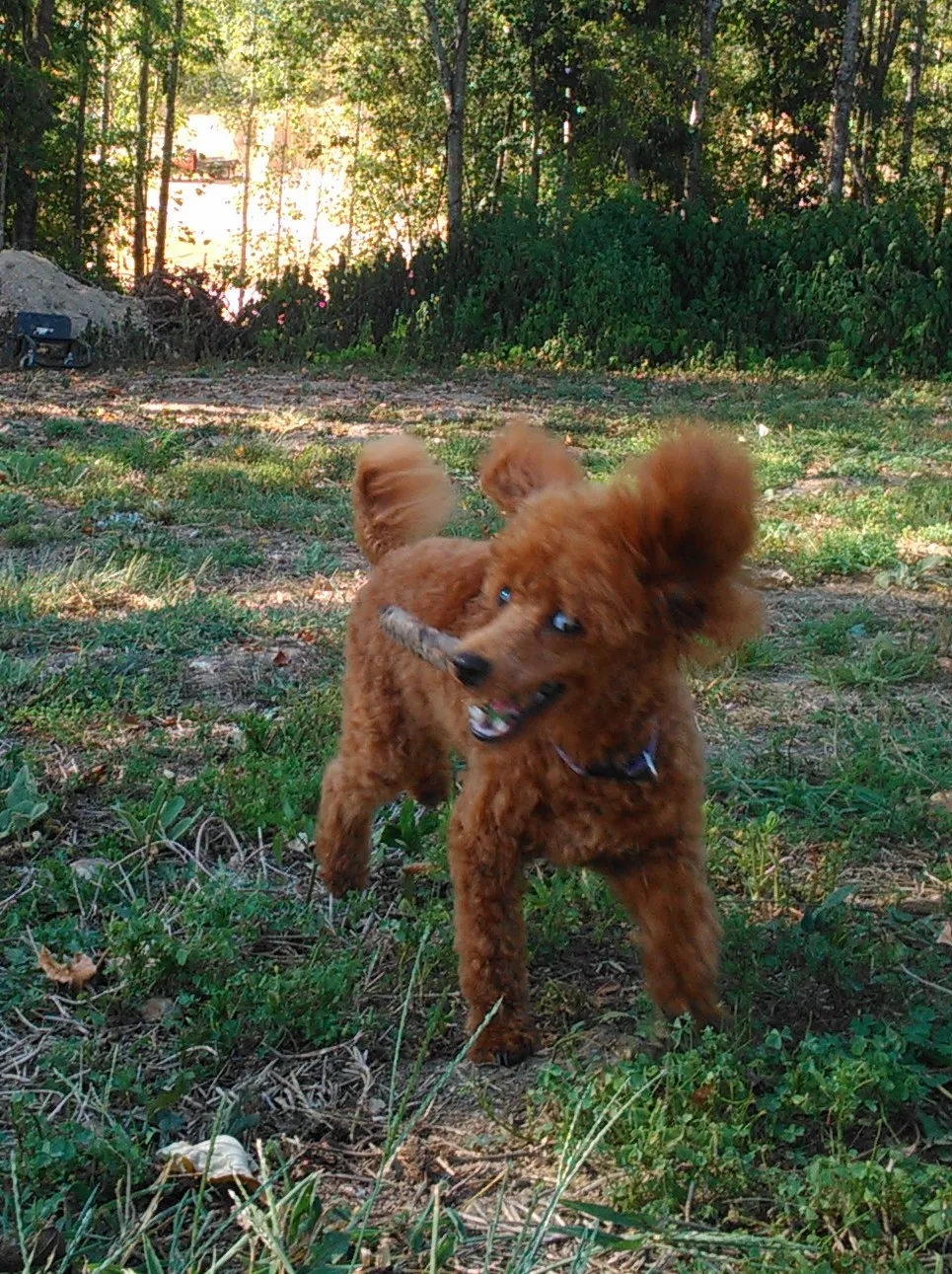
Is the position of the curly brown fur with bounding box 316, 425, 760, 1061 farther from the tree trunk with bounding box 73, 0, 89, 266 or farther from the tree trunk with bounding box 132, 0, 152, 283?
the tree trunk with bounding box 132, 0, 152, 283

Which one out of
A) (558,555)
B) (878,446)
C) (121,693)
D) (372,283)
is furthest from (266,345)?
(558,555)

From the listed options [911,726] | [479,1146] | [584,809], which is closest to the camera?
[479,1146]

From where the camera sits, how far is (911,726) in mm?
4379

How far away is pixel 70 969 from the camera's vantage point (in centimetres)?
291

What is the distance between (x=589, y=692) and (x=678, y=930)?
1.77ft

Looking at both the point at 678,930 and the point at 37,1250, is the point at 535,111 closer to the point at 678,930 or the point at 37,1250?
the point at 678,930

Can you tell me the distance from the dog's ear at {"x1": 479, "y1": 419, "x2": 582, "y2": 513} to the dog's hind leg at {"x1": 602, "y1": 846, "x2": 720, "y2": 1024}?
0.91 m

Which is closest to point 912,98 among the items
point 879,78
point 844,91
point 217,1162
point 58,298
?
point 879,78

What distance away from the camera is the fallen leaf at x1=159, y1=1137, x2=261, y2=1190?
2.23 m

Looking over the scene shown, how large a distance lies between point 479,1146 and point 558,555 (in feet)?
3.75

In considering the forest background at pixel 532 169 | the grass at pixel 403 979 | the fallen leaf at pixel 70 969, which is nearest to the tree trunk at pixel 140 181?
the forest background at pixel 532 169

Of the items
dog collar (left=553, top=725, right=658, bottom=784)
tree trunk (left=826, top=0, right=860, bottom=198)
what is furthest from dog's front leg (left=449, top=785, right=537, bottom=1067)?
tree trunk (left=826, top=0, right=860, bottom=198)

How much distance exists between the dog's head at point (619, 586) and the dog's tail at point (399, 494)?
115 centimetres

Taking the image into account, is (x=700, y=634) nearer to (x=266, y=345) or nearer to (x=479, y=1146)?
(x=479, y=1146)
